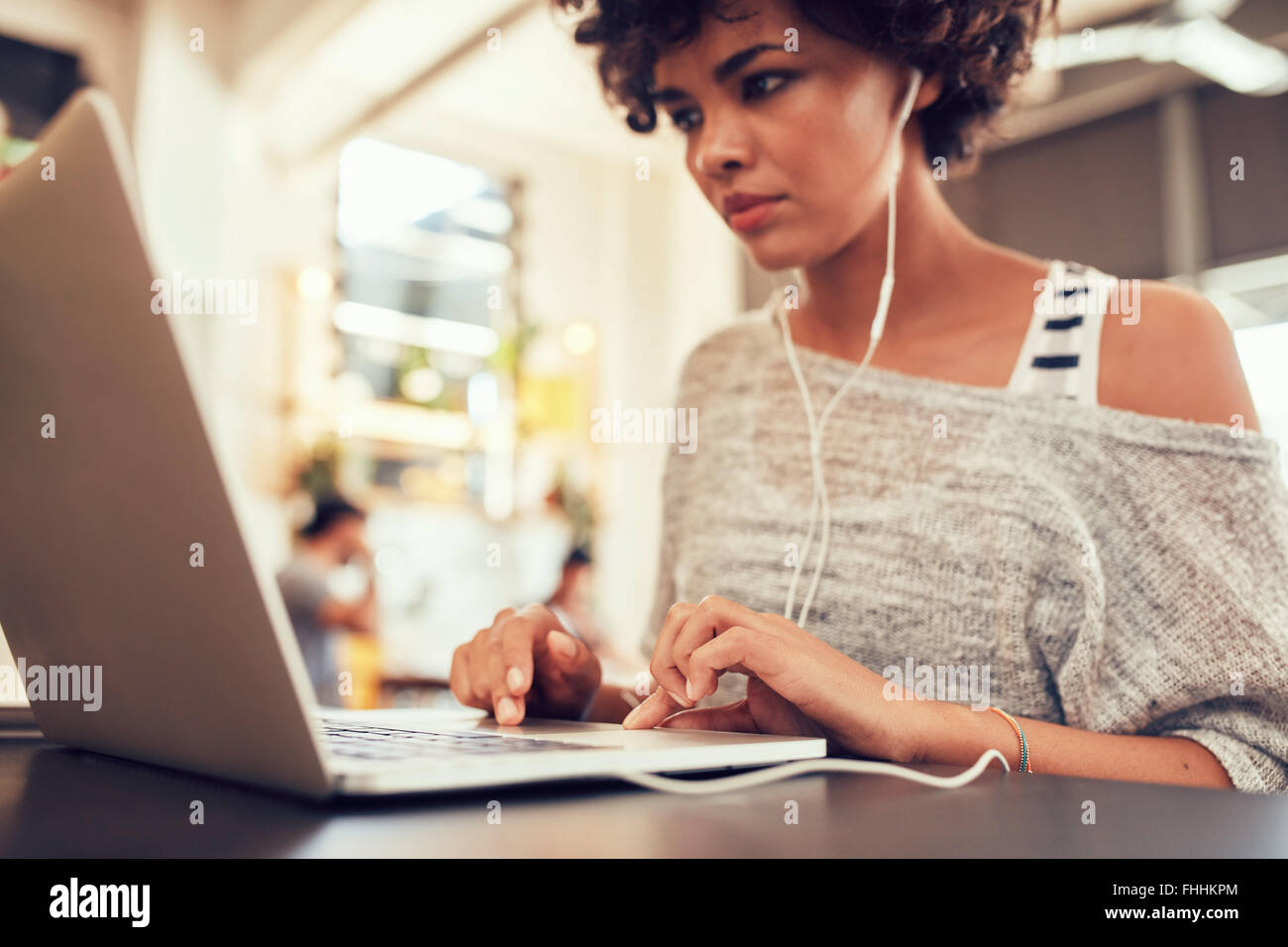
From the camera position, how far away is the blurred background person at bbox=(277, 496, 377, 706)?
305 cm

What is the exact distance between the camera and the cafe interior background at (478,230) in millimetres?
3736

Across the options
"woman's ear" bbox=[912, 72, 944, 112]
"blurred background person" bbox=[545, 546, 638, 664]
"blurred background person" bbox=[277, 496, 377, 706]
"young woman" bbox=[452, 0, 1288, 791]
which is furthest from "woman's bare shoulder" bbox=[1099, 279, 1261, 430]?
"blurred background person" bbox=[545, 546, 638, 664]

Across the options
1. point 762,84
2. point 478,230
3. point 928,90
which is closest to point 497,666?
point 762,84

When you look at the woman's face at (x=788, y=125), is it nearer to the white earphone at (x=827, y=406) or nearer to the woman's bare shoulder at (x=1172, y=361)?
the white earphone at (x=827, y=406)

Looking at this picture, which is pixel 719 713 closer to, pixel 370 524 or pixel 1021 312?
pixel 1021 312

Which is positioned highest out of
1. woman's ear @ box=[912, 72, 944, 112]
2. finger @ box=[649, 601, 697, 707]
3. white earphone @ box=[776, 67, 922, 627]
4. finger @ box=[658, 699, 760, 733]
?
woman's ear @ box=[912, 72, 944, 112]

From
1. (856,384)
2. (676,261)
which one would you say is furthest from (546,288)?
(856,384)

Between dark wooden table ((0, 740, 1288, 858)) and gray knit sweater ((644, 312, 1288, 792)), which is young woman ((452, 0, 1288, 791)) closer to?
gray knit sweater ((644, 312, 1288, 792))

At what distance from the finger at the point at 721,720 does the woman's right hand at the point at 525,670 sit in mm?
105

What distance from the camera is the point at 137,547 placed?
0.39m

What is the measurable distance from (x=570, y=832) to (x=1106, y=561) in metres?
0.65

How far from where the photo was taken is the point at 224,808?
36 cm

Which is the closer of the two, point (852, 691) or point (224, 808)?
point (224, 808)

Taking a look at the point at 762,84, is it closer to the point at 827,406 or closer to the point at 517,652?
the point at 827,406
